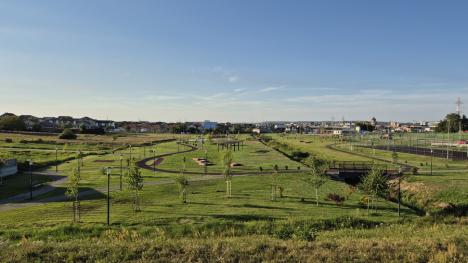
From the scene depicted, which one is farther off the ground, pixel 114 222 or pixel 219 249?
pixel 219 249

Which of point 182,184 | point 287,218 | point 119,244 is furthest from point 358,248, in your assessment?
point 182,184

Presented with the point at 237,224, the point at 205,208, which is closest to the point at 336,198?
the point at 205,208

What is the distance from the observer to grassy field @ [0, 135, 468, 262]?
14250 mm

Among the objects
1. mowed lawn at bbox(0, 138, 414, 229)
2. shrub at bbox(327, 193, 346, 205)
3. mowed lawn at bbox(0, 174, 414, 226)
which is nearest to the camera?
mowed lawn at bbox(0, 174, 414, 226)

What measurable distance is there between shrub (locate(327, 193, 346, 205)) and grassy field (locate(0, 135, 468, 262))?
0.82 meters

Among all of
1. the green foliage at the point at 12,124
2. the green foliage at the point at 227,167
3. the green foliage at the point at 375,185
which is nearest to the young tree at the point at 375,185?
the green foliage at the point at 375,185

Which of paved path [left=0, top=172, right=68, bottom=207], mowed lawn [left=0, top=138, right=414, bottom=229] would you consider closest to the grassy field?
mowed lawn [left=0, top=138, right=414, bottom=229]

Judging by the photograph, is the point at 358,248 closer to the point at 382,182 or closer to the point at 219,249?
the point at 219,249

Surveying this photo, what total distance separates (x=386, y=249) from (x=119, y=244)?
11872 millimetres

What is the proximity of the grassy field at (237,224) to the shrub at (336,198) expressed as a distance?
0.82 metres

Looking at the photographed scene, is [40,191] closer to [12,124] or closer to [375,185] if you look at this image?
[375,185]

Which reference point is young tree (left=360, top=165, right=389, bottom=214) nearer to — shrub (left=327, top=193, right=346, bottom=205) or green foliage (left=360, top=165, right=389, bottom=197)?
green foliage (left=360, top=165, right=389, bottom=197)

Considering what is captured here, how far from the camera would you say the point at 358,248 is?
48.5ft

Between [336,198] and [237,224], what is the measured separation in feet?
60.3
